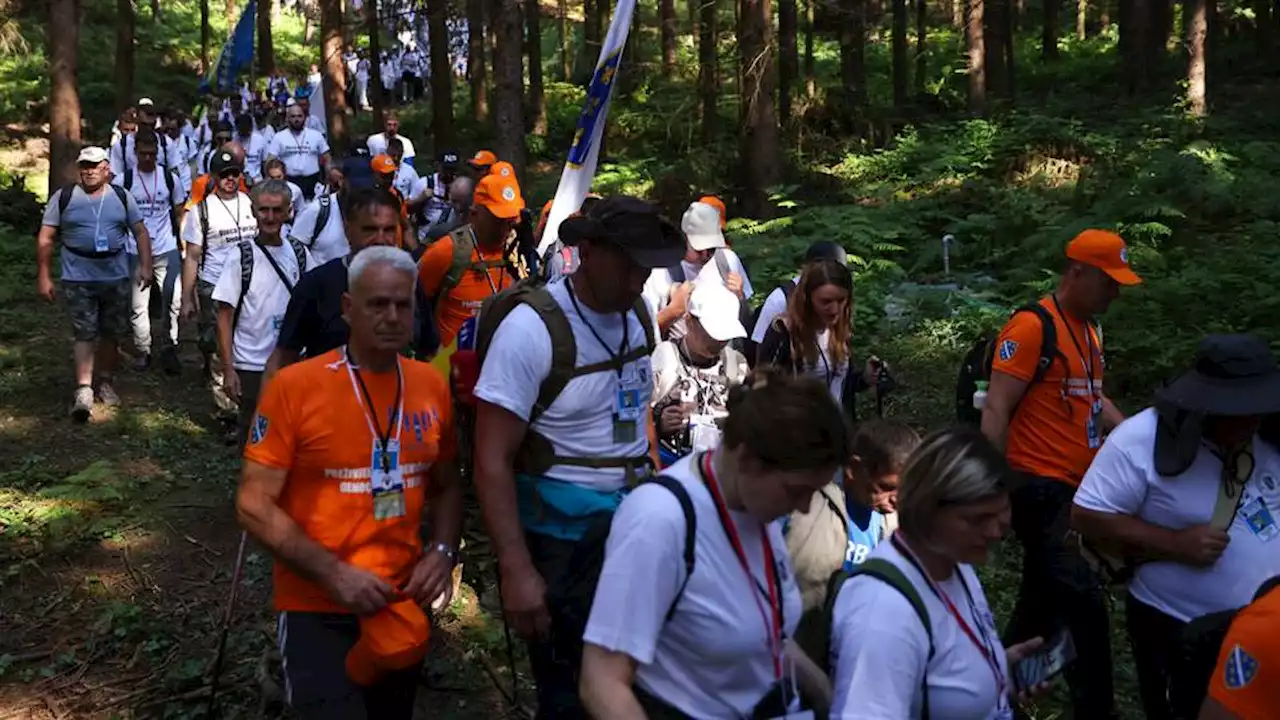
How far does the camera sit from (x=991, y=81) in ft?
81.9

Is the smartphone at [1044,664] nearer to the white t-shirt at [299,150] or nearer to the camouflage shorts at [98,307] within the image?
the camouflage shorts at [98,307]

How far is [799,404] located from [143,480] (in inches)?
296

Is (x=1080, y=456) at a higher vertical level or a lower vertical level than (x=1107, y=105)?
lower

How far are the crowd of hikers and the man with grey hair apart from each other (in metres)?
1.69

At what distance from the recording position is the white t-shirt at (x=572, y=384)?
3.86 metres

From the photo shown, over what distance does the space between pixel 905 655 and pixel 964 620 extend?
0.93 feet

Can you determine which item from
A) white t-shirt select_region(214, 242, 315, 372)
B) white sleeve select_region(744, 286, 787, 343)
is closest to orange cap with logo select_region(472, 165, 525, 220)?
white sleeve select_region(744, 286, 787, 343)

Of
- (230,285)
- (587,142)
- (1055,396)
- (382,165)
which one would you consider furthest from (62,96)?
(1055,396)

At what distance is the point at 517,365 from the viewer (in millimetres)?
3863

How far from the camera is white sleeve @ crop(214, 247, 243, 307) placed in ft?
26.0

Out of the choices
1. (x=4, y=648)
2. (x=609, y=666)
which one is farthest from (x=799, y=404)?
(x=4, y=648)

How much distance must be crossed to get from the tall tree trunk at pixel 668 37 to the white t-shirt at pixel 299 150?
465 inches

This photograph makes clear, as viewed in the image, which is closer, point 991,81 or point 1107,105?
point 1107,105

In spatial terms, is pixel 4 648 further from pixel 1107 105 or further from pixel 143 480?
pixel 1107 105
